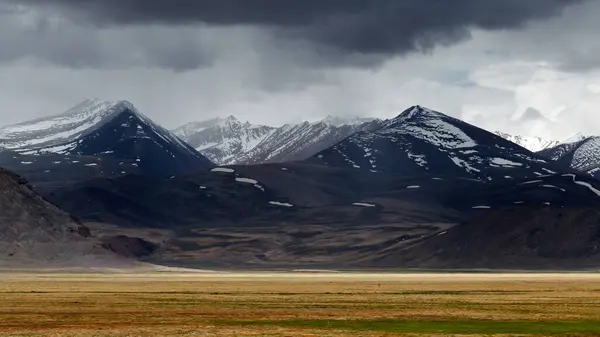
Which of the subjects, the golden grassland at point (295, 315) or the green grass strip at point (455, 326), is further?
the green grass strip at point (455, 326)

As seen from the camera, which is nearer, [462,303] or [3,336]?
[3,336]

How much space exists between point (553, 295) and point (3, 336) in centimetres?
7509

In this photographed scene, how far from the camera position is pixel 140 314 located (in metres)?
84.5

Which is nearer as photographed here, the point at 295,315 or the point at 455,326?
the point at 455,326

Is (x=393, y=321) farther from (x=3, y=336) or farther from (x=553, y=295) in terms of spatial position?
(x=553, y=295)

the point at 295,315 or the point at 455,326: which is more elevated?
the point at 295,315

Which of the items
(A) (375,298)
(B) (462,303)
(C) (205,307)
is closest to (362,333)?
(C) (205,307)

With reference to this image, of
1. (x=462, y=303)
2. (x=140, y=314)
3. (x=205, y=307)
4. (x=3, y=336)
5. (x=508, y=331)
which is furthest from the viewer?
(x=462, y=303)

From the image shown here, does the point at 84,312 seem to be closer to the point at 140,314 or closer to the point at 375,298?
the point at 140,314

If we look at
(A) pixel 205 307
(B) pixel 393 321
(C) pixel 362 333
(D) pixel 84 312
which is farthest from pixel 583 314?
(D) pixel 84 312

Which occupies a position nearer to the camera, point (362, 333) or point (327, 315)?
point (362, 333)

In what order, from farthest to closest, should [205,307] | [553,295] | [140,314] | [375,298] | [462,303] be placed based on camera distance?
[553,295] → [375,298] → [462,303] → [205,307] → [140,314]

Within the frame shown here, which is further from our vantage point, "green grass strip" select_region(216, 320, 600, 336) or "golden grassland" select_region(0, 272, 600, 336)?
"green grass strip" select_region(216, 320, 600, 336)

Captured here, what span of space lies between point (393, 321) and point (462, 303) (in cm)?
2659
